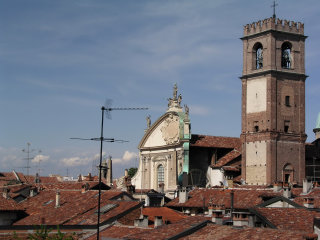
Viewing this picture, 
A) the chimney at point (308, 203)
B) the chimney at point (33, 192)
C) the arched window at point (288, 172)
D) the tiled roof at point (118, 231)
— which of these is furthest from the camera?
the arched window at point (288, 172)

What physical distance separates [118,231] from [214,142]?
1535 inches

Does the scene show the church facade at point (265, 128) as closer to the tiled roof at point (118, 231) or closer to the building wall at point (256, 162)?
the building wall at point (256, 162)

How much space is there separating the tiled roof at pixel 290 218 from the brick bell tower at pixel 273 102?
32.5 metres

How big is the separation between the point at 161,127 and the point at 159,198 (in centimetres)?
2172

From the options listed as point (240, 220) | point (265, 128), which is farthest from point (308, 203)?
point (265, 128)

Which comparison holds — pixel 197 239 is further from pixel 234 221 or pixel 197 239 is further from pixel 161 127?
pixel 161 127

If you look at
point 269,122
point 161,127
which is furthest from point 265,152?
point 161,127

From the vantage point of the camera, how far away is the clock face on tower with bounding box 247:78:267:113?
64.3 metres

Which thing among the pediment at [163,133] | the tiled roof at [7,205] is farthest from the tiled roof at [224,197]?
the pediment at [163,133]

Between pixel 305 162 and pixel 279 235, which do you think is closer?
pixel 279 235

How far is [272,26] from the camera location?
64.6 metres

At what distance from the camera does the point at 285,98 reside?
64938 millimetres

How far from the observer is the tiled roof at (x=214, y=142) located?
7106cm

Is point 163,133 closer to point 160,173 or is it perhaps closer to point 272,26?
point 160,173
